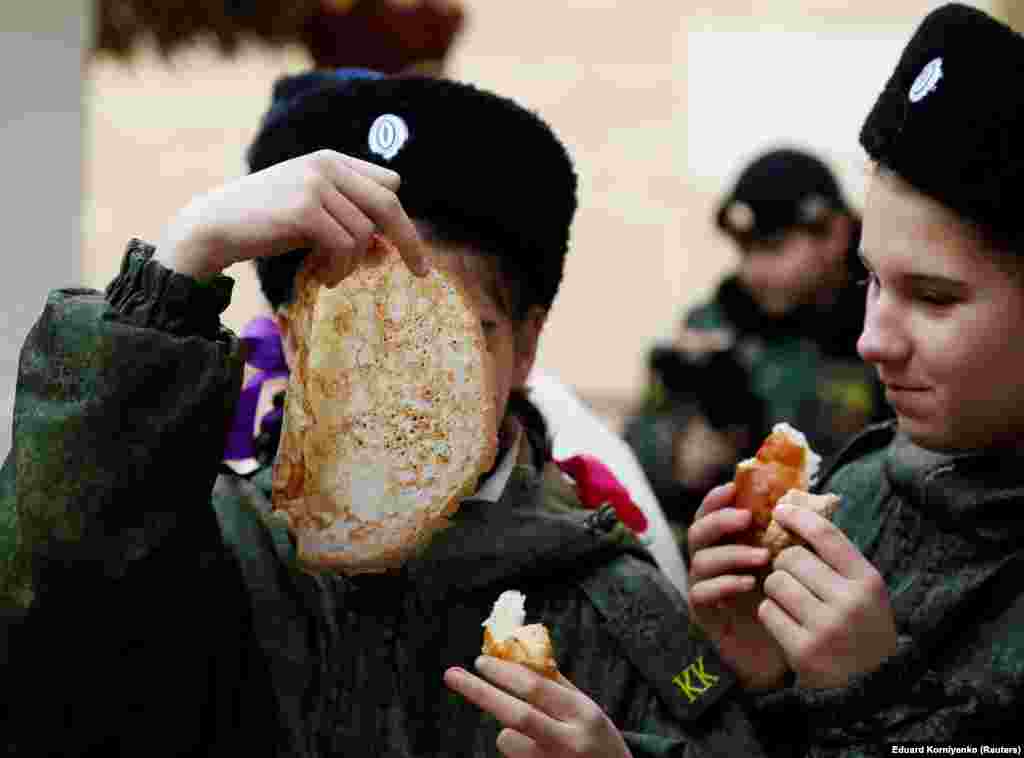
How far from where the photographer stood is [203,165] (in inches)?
280

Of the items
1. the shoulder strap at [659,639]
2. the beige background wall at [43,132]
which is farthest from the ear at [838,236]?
the shoulder strap at [659,639]

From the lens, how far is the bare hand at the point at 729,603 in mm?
1922

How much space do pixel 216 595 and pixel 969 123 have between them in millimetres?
977

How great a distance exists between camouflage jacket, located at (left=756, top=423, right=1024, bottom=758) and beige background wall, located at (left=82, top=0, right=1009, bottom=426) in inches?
212

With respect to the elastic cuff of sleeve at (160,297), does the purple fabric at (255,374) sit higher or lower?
lower

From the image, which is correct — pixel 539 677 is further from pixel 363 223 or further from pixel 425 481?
pixel 363 223

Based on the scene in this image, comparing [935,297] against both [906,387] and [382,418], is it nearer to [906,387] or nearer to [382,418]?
[906,387]

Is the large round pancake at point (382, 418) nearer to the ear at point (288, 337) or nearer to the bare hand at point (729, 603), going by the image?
the ear at point (288, 337)

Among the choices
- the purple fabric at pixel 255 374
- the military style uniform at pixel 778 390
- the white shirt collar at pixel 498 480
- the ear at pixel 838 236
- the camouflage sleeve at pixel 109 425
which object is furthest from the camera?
the ear at pixel 838 236

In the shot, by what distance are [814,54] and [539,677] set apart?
20.7 feet

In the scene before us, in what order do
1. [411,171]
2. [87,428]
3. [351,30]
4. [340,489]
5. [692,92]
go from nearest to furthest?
1. [87,428]
2. [340,489]
3. [411,171]
4. [351,30]
5. [692,92]

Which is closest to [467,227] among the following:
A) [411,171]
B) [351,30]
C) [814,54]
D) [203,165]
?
[411,171]

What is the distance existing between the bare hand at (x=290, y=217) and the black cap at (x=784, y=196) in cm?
287

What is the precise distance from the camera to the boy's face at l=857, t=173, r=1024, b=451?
1.72 meters
